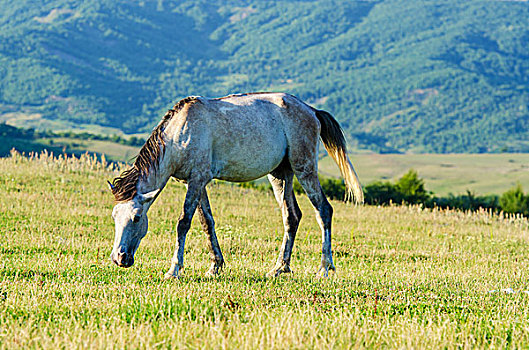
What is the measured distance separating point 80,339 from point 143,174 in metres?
3.38

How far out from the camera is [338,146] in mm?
10469

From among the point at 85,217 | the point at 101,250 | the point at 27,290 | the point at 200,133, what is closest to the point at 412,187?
the point at 85,217

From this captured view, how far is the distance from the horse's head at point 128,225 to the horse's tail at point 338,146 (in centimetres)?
383

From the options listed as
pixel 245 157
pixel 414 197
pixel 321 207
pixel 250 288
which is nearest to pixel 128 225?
pixel 250 288

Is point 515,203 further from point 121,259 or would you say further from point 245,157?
point 121,259

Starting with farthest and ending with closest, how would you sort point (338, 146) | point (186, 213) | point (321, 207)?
point (338, 146) < point (321, 207) < point (186, 213)

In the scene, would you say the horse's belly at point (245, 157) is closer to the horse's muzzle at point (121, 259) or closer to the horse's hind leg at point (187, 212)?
the horse's hind leg at point (187, 212)

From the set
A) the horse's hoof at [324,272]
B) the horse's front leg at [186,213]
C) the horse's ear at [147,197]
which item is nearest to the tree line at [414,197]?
the horse's hoof at [324,272]

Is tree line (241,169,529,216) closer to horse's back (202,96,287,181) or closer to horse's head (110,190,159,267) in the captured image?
horse's back (202,96,287,181)

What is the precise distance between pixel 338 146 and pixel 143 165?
3.85 m

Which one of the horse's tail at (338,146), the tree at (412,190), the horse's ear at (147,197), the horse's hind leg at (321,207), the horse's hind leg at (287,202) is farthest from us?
the tree at (412,190)

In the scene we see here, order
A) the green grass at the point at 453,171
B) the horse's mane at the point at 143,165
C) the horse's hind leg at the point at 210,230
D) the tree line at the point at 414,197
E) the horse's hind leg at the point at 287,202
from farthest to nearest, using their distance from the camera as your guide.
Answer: the green grass at the point at 453,171 → the tree line at the point at 414,197 → the horse's hind leg at the point at 287,202 → the horse's hind leg at the point at 210,230 → the horse's mane at the point at 143,165

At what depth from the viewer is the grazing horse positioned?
24.7 ft

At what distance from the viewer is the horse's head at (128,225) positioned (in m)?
7.16
